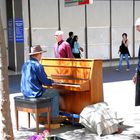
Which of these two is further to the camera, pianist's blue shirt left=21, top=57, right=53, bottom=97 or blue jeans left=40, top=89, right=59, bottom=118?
blue jeans left=40, top=89, right=59, bottom=118

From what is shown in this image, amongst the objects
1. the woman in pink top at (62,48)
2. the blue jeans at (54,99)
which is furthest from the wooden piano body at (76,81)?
the woman in pink top at (62,48)

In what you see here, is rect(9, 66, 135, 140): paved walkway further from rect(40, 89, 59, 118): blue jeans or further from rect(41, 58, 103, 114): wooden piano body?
rect(41, 58, 103, 114): wooden piano body

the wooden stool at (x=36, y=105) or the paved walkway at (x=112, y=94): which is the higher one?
the wooden stool at (x=36, y=105)

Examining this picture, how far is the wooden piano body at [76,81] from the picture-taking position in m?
7.62

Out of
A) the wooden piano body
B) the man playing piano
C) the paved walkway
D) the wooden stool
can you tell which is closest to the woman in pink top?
the wooden piano body

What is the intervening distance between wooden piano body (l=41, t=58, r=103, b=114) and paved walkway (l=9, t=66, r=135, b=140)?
498 mm

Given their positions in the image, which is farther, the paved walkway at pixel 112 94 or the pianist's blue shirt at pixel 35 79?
the paved walkway at pixel 112 94

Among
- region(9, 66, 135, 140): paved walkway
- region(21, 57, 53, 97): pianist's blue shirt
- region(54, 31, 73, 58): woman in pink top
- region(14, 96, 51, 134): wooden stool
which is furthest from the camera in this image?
region(54, 31, 73, 58): woman in pink top

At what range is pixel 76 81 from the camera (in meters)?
7.82

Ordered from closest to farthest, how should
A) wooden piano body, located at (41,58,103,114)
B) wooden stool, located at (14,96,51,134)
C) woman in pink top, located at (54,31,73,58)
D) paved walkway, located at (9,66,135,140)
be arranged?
1. wooden stool, located at (14,96,51,134)
2. wooden piano body, located at (41,58,103,114)
3. paved walkway, located at (9,66,135,140)
4. woman in pink top, located at (54,31,73,58)

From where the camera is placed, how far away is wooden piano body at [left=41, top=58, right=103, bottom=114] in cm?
762

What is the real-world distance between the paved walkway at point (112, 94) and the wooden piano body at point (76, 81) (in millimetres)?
498

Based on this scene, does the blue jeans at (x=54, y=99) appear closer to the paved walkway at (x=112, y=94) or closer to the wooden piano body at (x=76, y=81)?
the wooden piano body at (x=76, y=81)

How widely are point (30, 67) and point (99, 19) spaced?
13.2m
